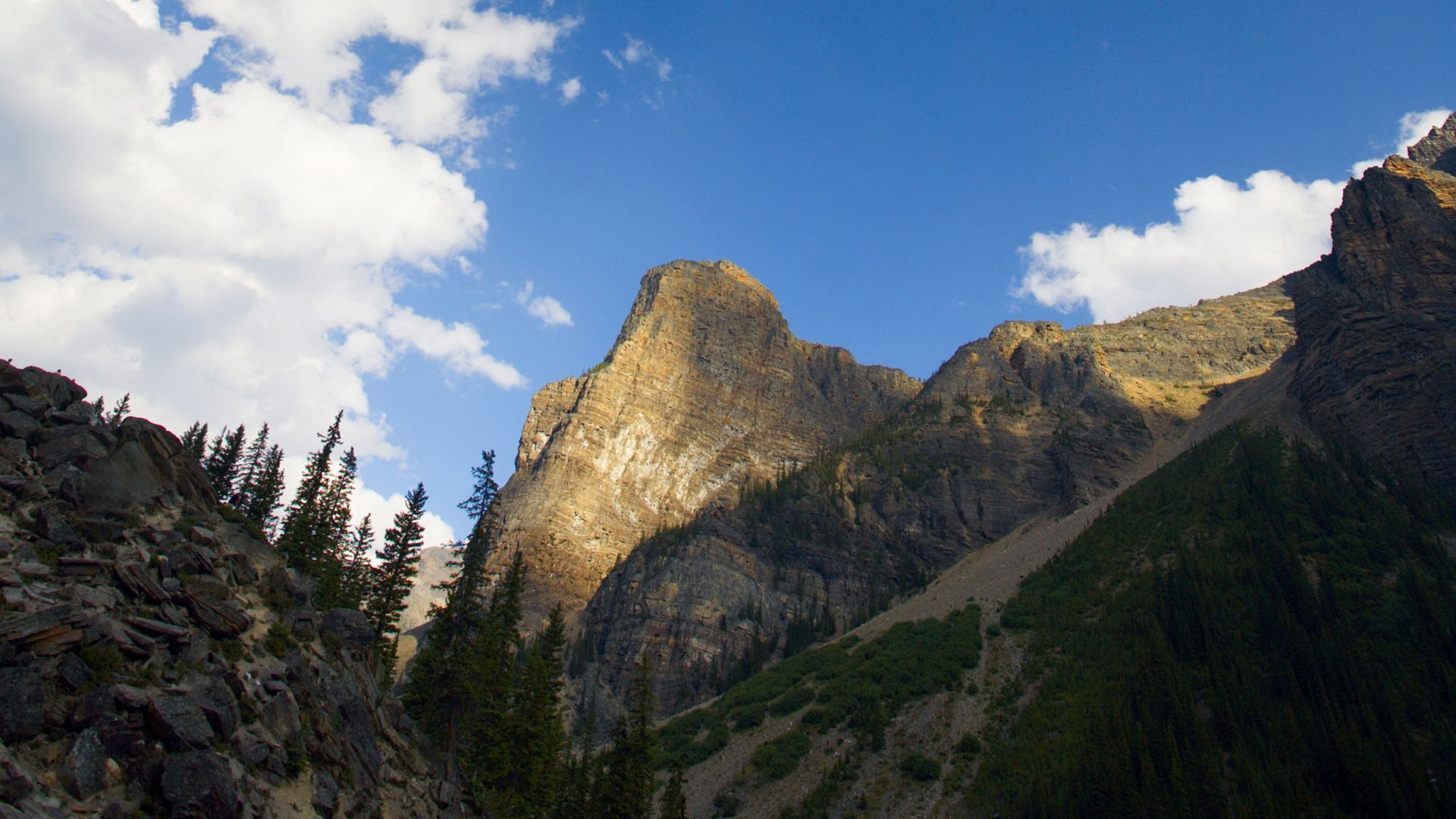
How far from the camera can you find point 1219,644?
3125 inches

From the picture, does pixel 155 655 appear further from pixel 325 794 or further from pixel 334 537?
pixel 334 537

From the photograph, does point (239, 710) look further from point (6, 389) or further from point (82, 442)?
point (6, 389)

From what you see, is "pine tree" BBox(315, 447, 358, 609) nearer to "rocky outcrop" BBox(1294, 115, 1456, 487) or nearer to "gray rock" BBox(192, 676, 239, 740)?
"gray rock" BBox(192, 676, 239, 740)

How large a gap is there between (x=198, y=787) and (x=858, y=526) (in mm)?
145182

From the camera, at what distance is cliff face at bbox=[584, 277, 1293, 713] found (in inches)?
5059

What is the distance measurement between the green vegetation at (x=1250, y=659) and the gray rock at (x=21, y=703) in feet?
203

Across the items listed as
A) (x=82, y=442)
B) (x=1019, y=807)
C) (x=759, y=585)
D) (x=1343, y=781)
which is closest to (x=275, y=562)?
(x=82, y=442)

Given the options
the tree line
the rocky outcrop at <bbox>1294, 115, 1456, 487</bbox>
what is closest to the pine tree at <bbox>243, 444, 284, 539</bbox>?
the tree line

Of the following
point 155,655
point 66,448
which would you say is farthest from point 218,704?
point 66,448

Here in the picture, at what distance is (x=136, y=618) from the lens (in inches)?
1125

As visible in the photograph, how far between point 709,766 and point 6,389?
69.8 metres

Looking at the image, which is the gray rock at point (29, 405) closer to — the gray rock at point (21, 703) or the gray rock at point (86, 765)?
the gray rock at point (21, 703)

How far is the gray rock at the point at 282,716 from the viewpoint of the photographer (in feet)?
102

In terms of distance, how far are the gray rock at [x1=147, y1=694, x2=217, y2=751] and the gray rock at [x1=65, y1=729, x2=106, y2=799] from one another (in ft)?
5.70
